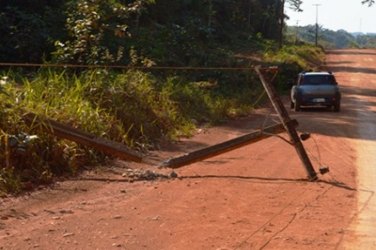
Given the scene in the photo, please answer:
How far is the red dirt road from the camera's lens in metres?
6.45

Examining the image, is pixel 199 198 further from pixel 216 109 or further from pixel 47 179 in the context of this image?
pixel 216 109

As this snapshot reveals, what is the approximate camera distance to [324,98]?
23062 mm

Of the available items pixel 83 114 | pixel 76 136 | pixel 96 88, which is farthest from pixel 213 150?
pixel 96 88

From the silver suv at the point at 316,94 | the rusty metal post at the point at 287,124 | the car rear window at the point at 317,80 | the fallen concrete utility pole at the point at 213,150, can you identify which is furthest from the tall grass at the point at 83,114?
the car rear window at the point at 317,80

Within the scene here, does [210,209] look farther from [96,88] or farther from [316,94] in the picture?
[316,94]

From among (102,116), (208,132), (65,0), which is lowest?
(208,132)

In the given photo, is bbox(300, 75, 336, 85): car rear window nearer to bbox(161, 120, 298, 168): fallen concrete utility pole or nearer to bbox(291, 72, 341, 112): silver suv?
bbox(291, 72, 341, 112): silver suv

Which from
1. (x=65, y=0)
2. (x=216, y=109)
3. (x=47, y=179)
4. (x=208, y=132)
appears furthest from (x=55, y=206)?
(x=65, y=0)

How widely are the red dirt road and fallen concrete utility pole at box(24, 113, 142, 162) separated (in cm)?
44

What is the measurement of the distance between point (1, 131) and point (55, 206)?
183cm

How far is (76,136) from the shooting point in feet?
30.5

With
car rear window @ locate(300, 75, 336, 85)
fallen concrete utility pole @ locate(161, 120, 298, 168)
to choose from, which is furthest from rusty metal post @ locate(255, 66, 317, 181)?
car rear window @ locate(300, 75, 336, 85)

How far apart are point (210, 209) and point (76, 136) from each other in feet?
8.83

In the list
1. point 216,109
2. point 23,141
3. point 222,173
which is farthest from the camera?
point 216,109
